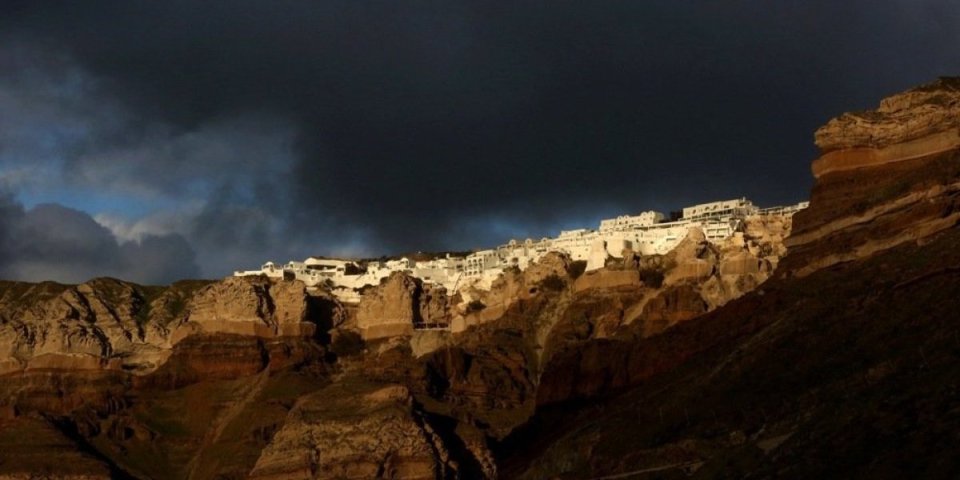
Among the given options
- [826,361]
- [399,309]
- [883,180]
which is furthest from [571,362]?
[826,361]

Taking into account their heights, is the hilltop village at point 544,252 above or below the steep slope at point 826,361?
above

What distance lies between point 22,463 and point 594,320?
42793mm

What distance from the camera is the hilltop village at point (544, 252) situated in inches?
5920

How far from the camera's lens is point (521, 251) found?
173 meters

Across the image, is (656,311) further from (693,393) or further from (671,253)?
(693,393)

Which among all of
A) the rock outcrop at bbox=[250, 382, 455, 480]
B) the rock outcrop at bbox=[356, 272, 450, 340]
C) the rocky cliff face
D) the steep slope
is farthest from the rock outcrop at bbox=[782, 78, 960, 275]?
the rock outcrop at bbox=[356, 272, 450, 340]

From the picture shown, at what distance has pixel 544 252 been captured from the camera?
165750 millimetres

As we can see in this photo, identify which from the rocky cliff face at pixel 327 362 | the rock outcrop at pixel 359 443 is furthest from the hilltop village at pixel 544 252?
the rock outcrop at pixel 359 443

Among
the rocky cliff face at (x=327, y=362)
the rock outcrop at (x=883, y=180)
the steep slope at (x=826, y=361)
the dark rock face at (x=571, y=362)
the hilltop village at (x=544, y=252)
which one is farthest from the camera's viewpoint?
the hilltop village at (x=544, y=252)

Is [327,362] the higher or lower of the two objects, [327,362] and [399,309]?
the lower

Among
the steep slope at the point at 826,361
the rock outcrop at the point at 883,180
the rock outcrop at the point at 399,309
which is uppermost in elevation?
the rock outcrop at the point at 399,309

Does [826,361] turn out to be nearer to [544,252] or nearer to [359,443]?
[359,443]

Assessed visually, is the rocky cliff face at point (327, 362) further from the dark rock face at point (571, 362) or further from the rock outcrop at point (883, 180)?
the rock outcrop at point (883, 180)

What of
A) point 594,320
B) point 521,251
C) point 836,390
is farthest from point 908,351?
point 521,251
